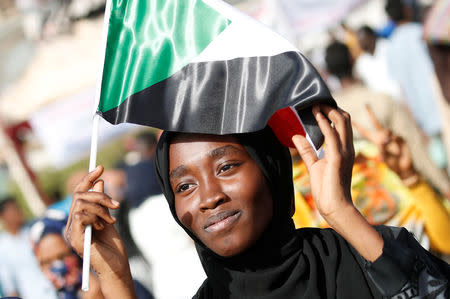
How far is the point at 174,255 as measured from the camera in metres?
4.21

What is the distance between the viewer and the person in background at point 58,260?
375 cm

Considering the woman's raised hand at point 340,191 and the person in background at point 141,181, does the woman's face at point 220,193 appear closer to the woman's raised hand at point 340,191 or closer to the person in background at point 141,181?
the woman's raised hand at point 340,191

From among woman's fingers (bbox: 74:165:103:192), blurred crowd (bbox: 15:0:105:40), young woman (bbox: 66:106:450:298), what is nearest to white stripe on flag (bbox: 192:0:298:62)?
young woman (bbox: 66:106:450:298)

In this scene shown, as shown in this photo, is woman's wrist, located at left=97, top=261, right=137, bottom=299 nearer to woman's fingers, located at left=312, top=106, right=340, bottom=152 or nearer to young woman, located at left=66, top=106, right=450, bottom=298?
young woman, located at left=66, top=106, right=450, bottom=298

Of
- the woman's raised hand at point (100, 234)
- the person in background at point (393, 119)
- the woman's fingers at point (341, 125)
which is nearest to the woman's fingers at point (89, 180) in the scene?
the woman's raised hand at point (100, 234)

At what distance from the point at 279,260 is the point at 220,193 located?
317mm

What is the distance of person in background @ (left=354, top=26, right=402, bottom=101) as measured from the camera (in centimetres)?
635

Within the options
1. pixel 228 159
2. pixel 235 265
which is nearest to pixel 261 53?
pixel 228 159

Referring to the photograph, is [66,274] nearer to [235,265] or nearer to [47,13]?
[235,265]

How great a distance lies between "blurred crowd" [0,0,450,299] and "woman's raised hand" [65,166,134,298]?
18cm

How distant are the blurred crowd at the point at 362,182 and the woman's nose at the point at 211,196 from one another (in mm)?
538

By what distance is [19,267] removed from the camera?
5.87 meters

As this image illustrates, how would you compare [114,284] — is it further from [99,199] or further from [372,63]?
[372,63]

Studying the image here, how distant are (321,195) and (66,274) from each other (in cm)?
255
